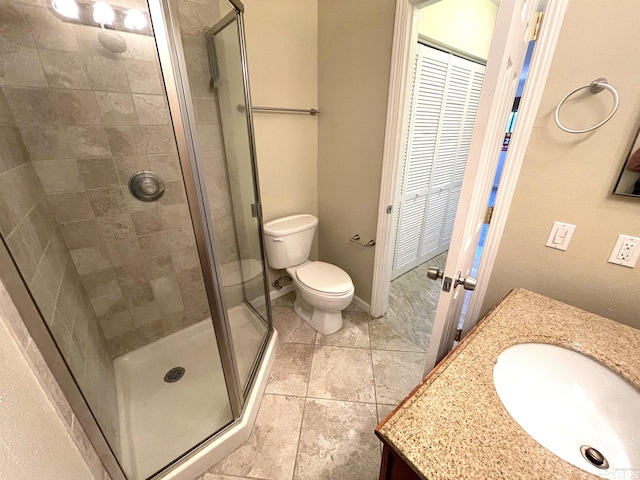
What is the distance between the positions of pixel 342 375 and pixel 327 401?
0.19m

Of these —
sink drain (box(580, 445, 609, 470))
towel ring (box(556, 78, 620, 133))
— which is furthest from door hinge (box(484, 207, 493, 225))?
sink drain (box(580, 445, 609, 470))

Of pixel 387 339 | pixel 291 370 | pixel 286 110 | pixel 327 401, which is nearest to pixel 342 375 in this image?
pixel 327 401

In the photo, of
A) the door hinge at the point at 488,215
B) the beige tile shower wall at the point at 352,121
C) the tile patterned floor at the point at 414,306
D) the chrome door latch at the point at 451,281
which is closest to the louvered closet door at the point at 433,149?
the tile patterned floor at the point at 414,306

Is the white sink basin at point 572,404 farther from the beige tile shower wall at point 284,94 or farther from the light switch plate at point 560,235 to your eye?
the beige tile shower wall at point 284,94

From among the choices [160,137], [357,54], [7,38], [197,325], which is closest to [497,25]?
[357,54]

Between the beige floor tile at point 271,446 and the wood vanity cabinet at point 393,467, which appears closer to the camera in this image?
the wood vanity cabinet at point 393,467

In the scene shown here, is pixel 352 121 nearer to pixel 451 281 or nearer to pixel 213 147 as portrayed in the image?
pixel 213 147

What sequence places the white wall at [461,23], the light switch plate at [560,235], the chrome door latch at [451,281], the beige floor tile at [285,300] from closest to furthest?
the chrome door latch at [451,281]
the light switch plate at [560,235]
the white wall at [461,23]
the beige floor tile at [285,300]

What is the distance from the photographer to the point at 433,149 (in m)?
2.18

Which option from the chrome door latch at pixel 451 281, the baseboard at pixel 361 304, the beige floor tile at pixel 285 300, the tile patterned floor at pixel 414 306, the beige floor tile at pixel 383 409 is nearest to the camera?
the chrome door latch at pixel 451 281

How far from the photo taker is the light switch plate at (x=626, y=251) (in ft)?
2.84

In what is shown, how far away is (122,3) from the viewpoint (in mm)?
1091

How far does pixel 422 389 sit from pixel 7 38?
1799 mm

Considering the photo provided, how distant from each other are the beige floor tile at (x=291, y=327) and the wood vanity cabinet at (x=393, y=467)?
1.27 m
